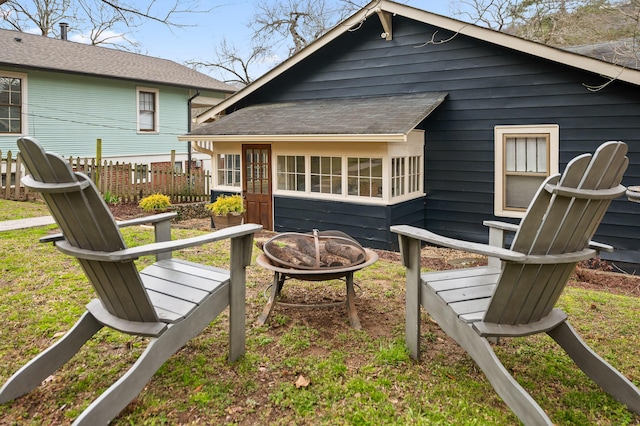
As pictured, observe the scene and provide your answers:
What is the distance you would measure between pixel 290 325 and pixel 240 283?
83 centimetres

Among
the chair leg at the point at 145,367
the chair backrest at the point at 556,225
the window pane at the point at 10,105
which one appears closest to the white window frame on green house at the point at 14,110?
the window pane at the point at 10,105

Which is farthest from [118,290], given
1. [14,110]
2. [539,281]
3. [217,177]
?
[14,110]

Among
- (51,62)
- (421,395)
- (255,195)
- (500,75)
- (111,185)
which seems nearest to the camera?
(421,395)

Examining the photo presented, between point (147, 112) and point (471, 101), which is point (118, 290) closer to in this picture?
point (471, 101)

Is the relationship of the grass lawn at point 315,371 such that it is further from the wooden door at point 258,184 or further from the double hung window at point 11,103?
the double hung window at point 11,103

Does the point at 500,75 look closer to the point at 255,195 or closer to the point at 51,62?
the point at 255,195

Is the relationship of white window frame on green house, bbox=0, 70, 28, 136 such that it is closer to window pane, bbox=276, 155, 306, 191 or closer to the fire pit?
window pane, bbox=276, 155, 306, 191

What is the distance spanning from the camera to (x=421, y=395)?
245cm

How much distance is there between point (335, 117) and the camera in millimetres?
8211

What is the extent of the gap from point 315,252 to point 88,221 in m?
1.75

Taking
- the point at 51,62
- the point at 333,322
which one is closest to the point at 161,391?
the point at 333,322

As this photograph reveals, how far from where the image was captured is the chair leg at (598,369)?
7.75ft

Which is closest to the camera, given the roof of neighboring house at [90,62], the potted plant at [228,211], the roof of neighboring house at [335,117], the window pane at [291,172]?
the roof of neighboring house at [335,117]

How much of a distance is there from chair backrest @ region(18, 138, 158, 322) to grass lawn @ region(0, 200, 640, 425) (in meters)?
0.60
